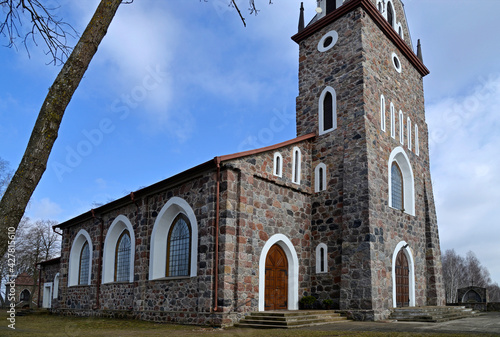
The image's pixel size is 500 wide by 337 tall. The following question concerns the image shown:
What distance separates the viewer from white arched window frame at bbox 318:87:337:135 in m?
16.0

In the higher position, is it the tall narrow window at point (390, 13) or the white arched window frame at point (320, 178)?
the tall narrow window at point (390, 13)

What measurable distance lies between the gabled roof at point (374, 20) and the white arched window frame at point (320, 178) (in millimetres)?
→ 6021

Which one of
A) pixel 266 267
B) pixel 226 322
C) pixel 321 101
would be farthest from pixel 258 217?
pixel 321 101

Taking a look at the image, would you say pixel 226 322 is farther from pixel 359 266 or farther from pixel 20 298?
pixel 20 298

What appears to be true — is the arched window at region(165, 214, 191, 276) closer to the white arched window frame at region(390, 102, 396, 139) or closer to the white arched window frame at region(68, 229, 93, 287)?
the white arched window frame at region(68, 229, 93, 287)

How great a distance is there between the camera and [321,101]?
→ 16625mm

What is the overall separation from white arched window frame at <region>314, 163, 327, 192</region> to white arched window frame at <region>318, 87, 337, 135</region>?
1.42 meters

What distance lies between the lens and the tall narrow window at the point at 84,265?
65.5 ft

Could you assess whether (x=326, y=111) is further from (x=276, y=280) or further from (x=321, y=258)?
(x=276, y=280)

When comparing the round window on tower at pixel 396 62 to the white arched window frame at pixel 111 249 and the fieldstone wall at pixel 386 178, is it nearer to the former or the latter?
the fieldstone wall at pixel 386 178

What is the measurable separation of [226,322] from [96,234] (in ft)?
32.0

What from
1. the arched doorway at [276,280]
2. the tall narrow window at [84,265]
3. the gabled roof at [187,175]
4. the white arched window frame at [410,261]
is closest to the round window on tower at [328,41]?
the gabled roof at [187,175]

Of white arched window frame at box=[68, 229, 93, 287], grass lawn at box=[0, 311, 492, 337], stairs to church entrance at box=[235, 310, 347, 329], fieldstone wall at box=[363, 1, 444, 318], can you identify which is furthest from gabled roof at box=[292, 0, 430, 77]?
white arched window frame at box=[68, 229, 93, 287]

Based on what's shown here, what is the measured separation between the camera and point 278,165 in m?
14.4
